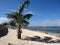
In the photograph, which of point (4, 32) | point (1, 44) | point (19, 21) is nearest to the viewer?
point (1, 44)

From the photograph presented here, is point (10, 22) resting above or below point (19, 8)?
below

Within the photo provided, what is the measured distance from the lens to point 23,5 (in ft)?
71.4

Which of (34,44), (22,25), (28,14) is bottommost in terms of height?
(34,44)

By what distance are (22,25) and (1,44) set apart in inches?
200

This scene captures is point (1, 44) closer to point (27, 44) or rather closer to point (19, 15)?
point (27, 44)

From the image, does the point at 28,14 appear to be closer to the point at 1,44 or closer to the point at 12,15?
the point at 12,15

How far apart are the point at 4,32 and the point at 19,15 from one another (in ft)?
14.7

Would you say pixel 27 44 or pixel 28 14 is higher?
pixel 28 14

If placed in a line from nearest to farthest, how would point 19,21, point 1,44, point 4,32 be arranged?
1. point 1,44
2. point 19,21
3. point 4,32

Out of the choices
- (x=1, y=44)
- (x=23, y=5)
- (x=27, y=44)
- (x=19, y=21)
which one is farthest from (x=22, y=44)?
(x=23, y=5)

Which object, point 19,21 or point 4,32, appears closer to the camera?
point 19,21


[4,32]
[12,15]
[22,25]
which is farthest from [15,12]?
[4,32]

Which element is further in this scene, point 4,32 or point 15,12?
point 4,32

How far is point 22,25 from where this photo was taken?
2217cm
